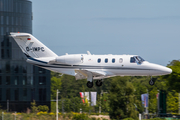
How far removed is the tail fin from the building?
2745 centimetres

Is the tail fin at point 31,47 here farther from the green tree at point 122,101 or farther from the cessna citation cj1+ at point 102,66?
the green tree at point 122,101

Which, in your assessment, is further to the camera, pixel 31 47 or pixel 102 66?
pixel 31 47

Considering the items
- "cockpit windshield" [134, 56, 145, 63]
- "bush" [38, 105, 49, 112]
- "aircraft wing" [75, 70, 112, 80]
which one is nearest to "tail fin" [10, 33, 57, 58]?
"aircraft wing" [75, 70, 112, 80]

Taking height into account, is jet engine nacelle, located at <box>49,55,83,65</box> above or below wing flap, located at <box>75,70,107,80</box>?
above

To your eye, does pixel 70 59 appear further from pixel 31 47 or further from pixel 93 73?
pixel 31 47

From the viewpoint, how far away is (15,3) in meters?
72.1

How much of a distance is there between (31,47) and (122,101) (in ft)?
89.1

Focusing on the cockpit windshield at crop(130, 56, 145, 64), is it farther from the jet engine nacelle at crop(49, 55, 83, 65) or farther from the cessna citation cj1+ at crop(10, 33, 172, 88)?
the jet engine nacelle at crop(49, 55, 83, 65)

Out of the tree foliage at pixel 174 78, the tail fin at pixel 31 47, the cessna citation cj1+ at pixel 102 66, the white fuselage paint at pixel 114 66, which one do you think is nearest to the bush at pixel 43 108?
the tree foliage at pixel 174 78

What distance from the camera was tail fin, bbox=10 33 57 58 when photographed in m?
42.4

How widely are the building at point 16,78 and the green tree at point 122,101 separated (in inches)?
502

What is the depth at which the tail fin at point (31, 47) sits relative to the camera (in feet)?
139

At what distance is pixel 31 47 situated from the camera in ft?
140

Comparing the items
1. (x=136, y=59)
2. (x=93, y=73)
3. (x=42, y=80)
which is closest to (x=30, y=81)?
(x=42, y=80)
